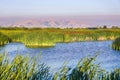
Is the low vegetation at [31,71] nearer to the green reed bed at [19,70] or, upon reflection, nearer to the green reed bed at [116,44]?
the green reed bed at [19,70]

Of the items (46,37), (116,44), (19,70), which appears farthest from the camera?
(46,37)

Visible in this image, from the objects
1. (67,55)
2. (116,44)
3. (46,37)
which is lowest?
(67,55)

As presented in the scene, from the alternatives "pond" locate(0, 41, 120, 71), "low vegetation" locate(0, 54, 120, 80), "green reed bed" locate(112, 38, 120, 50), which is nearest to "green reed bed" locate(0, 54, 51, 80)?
"low vegetation" locate(0, 54, 120, 80)

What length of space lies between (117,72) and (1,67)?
3.06 m

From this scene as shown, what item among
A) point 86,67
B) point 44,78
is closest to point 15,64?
point 44,78

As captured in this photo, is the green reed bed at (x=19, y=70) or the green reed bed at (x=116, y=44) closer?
the green reed bed at (x=19, y=70)

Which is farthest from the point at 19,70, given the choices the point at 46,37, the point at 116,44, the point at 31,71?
the point at 46,37

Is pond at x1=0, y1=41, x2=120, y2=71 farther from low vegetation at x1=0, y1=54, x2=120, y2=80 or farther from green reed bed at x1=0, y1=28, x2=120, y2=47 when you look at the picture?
low vegetation at x1=0, y1=54, x2=120, y2=80

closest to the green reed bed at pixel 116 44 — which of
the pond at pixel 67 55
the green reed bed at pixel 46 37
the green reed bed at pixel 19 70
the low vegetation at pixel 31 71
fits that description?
the pond at pixel 67 55

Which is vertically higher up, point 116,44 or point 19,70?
point 19,70

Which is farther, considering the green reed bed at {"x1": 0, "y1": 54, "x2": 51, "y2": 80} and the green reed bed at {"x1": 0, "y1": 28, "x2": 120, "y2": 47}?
the green reed bed at {"x1": 0, "y1": 28, "x2": 120, "y2": 47}

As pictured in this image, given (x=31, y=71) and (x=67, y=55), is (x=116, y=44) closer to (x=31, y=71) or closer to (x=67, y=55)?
(x=67, y=55)

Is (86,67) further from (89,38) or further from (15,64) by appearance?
(89,38)

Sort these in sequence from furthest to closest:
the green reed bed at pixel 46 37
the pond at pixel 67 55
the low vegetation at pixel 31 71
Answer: the green reed bed at pixel 46 37, the pond at pixel 67 55, the low vegetation at pixel 31 71
